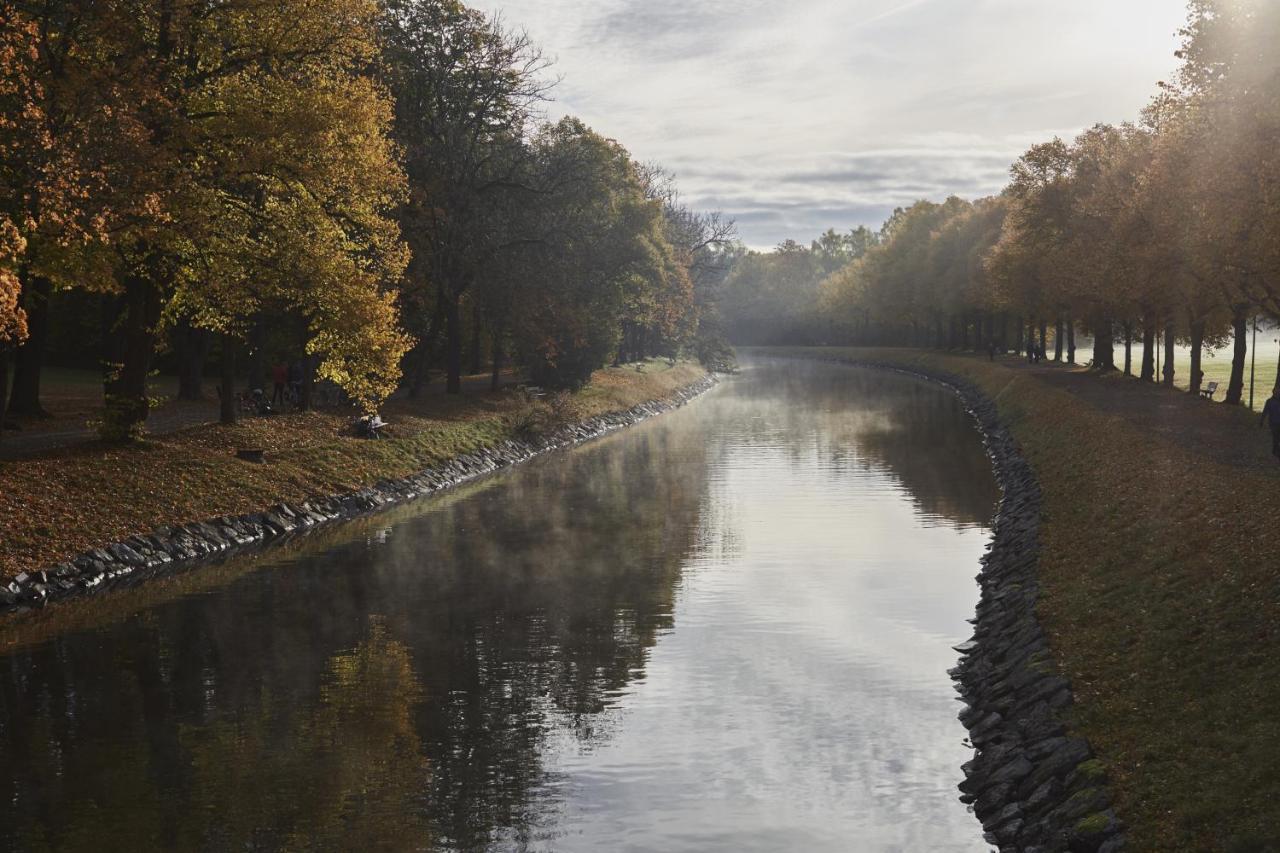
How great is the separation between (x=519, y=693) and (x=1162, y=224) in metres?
34.6

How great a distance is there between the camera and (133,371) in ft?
118

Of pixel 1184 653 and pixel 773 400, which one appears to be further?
pixel 773 400

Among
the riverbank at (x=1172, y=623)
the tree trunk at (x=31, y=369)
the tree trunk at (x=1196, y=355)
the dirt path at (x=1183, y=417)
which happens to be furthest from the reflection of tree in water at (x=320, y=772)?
the tree trunk at (x=1196, y=355)

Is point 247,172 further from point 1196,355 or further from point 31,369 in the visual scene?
point 1196,355

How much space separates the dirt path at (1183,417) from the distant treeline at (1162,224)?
7.56 ft

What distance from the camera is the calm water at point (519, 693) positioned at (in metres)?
15.0

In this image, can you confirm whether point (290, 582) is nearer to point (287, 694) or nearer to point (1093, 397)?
point (287, 694)

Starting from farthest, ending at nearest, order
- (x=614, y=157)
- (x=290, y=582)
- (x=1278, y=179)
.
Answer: (x=614, y=157) < (x=1278, y=179) < (x=290, y=582)

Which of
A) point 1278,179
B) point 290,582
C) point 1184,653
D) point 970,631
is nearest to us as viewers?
point 1184,653

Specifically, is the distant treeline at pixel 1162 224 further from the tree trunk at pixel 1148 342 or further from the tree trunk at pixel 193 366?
the tree trunk at pixel 193 366

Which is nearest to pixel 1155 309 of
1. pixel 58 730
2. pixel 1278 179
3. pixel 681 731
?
pixel 1278 179

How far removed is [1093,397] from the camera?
5622cm

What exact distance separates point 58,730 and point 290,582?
11.0 m

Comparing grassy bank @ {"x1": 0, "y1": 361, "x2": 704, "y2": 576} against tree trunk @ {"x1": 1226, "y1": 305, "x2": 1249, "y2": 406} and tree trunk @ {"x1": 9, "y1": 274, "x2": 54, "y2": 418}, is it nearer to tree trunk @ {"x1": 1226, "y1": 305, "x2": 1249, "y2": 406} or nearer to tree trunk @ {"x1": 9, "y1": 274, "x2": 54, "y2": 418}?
tree trunk @ {"x1": 9, "y1": 274, "x2": 54, "y2": 418}
